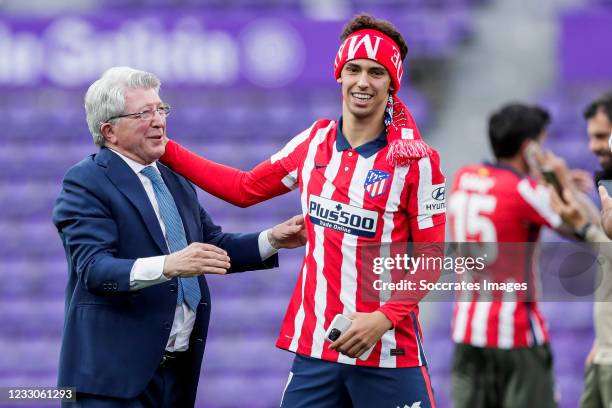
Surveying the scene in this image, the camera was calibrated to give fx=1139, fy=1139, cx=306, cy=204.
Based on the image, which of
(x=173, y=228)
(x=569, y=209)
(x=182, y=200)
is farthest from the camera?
(x=569, y=209)

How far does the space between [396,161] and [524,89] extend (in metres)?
6.24

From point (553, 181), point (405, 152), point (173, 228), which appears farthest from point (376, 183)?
point (553, 181)

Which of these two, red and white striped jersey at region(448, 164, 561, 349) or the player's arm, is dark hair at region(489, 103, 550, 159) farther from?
the player's arm

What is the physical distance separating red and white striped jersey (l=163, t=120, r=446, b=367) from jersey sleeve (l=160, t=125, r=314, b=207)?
114 mm

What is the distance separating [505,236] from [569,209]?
820 millimetres

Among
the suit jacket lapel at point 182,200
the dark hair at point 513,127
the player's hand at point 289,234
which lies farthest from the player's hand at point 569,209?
the suit jacket lapel at point 182,200

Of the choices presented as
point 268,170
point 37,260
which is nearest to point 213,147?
point 37,260

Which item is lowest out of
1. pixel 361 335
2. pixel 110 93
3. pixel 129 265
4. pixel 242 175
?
pixel 361 335

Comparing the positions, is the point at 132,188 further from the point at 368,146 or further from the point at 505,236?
the point at 505,236

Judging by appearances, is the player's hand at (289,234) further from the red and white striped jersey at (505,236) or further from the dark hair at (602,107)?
the dark hair at (602,107)

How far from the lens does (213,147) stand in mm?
9523

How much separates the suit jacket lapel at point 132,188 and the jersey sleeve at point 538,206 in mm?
2398

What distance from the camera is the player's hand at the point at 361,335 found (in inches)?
141

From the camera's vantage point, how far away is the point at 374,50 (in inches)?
148
